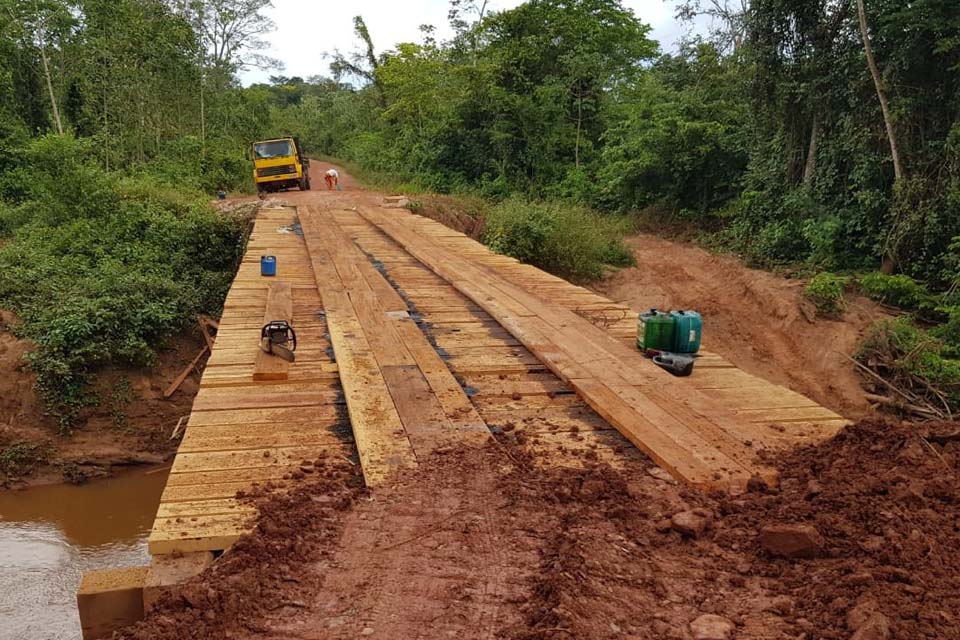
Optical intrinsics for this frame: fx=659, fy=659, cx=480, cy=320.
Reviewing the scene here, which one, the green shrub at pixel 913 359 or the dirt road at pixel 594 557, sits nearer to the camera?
the dirt road at pixel 594 557

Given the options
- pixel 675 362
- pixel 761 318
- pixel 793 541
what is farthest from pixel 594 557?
pixel 761 318

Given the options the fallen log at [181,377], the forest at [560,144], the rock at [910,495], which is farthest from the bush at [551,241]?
the rock at [910,495]

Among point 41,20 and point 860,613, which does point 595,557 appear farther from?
point 41,20

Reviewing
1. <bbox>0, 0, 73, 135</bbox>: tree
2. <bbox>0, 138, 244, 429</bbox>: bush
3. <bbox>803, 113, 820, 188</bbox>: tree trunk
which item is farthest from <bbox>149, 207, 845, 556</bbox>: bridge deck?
<bbox>0, 0, 73, 135</bbox>: tree

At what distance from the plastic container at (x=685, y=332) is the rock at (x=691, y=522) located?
1.72m

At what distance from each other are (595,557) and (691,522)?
364 millimetres

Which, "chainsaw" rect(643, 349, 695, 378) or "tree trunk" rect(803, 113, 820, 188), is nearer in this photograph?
"chainsaw" rect(643, 349, 695, 378)

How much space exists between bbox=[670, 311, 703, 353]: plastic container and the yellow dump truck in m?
16.4

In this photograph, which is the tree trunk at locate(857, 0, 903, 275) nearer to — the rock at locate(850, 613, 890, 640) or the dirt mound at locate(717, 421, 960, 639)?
the dirt mound at locate(717, 421, 960, 639)

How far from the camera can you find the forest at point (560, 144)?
369 inches

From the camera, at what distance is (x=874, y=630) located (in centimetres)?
142

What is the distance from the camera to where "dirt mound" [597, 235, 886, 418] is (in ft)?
28.6

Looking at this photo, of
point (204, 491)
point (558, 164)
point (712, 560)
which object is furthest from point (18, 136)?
point (712, 560)

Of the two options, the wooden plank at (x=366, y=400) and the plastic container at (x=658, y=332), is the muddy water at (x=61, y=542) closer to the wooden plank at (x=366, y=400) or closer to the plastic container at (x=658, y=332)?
the wooden plank at (x=366, y=400)
